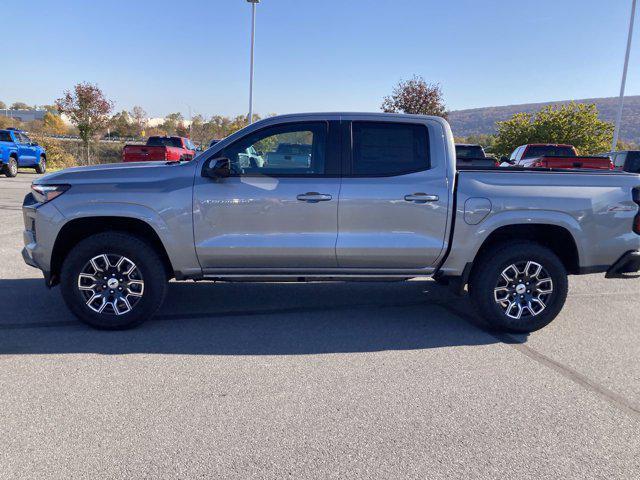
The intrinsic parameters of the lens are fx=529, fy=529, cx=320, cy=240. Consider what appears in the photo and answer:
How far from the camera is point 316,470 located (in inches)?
108

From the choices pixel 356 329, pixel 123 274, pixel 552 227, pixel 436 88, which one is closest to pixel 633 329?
pixel 552 227

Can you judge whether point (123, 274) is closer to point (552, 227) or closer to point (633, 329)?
point (552, 227)

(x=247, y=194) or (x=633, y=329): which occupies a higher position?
(x=247, y=194)

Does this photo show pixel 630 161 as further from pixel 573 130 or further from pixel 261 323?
pixel 261 323

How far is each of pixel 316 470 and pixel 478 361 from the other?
201 centimetres

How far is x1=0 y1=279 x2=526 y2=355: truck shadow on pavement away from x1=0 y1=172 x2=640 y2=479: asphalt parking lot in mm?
26

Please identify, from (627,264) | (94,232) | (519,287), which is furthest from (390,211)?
(94,232)

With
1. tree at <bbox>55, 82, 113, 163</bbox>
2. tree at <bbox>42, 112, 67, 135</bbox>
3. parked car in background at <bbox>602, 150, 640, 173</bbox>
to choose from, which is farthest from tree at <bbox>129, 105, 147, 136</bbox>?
parked car in background at <bbox>602, 150, 640, 173</bbox>

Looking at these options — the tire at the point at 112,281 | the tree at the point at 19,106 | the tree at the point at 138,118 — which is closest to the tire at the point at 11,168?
the tire at the point at 112,281

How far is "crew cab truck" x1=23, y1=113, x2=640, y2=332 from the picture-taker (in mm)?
4738

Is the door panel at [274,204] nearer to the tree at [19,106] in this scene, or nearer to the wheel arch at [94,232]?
the wheel arch at [94,232]

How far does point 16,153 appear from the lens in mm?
21156

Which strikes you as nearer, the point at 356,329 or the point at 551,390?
the point at 551,390

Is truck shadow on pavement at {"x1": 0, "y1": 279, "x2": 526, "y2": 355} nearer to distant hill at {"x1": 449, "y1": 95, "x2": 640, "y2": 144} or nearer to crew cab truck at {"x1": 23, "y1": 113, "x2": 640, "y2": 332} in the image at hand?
Result: crew cab truck at {"x1": 23, "y1": 113, "x2": 640, "y2": 332}
